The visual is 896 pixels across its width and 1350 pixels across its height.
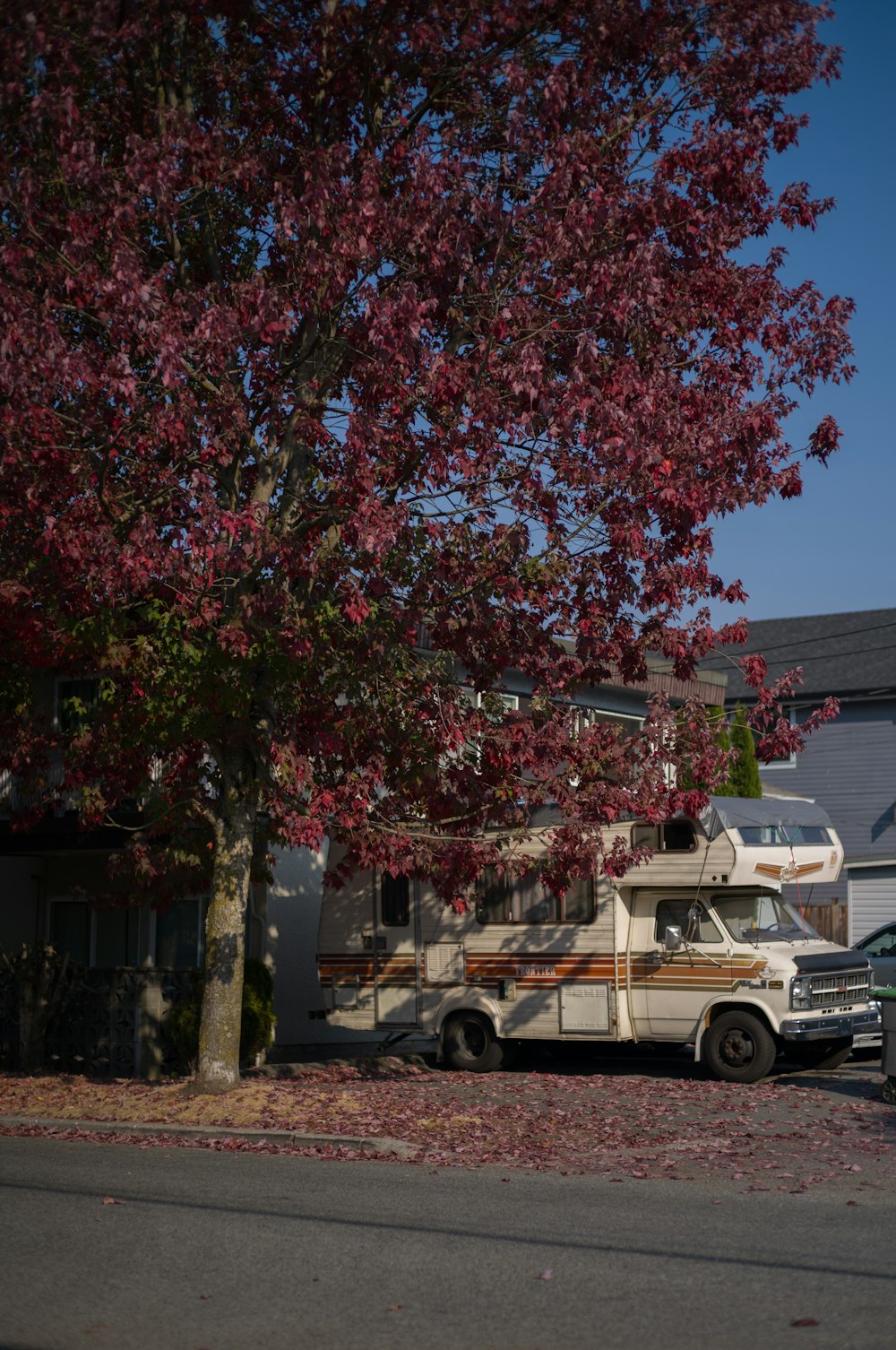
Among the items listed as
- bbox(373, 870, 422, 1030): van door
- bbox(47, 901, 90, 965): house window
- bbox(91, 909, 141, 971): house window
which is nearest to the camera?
bbox(373, 870, 422, 1030): van door

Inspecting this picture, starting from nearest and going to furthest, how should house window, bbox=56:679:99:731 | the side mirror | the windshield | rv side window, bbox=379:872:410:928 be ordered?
the side mirror, the windshield, rv side window, bbox=379:872:410:928, house window, bbox=56:679:99:731

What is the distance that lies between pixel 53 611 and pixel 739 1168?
8.12 meters

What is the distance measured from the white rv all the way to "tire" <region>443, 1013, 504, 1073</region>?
0.02 metres

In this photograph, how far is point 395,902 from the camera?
2064cm

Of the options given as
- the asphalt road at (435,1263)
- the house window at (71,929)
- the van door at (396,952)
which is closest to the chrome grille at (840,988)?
the van door at (396,952)

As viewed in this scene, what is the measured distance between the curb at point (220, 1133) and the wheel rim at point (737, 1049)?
5.95 metres

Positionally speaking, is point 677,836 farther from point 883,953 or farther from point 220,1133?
point 220,1133

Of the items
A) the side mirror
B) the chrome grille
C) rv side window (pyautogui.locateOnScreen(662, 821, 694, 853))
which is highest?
rv side window (pyautogui.locateOnScreen(662, 821, 694, 853))

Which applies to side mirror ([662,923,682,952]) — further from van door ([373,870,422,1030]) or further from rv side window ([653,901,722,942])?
van door ([373,870,422,1030])

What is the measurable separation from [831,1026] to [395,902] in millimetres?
5808

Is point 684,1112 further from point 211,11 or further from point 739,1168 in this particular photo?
point 211,11

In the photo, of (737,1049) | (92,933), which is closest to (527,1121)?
(737,1049)

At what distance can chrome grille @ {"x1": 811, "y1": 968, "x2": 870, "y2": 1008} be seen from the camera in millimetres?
17953

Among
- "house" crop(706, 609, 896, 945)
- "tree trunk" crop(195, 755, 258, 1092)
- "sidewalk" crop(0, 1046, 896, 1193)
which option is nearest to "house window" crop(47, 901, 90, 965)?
"sidewalk" crop(0, 1046, 896, 1193)
